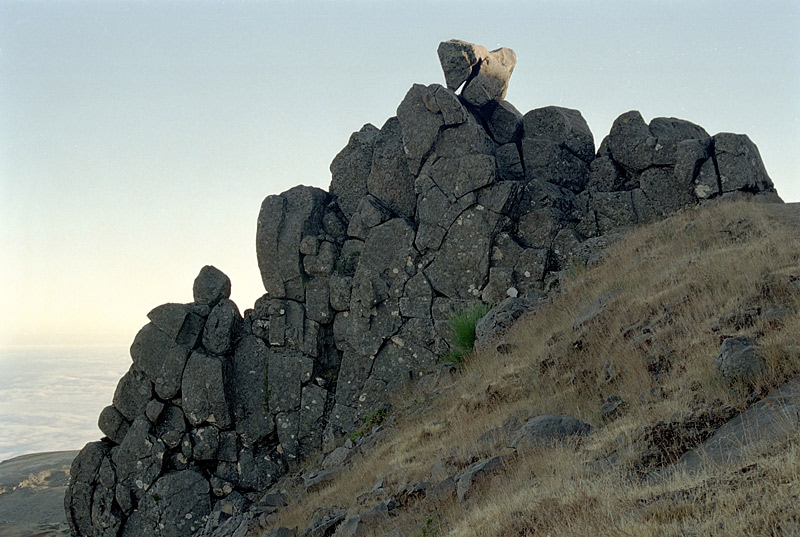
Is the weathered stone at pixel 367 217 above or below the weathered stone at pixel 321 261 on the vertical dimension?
above

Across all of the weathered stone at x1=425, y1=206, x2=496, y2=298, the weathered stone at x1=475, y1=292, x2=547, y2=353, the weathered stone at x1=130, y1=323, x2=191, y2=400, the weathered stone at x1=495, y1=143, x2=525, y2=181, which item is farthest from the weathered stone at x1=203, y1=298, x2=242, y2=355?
the weathered stone at x1=495, y1=143, x2=525, y2=181

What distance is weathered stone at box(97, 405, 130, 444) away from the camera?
65.6 ft

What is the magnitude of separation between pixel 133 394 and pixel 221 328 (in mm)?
3316

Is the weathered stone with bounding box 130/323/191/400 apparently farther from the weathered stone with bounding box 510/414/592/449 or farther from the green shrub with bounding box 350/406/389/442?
the weathered stone with bounding box 510/414/592/449

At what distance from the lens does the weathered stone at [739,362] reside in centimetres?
738

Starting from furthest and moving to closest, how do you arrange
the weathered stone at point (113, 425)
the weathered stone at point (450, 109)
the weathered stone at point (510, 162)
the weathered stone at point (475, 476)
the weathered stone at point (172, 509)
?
the weathered stone at point (510, 162)
the weathered stone at point (450, 109)
the weathered stone at point (113, 425)
the weathered stone at point (172, 509)
the weathered stone at point (475, 476)

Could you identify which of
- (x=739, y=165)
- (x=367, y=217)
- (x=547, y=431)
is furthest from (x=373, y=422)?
(x=739, y=165)

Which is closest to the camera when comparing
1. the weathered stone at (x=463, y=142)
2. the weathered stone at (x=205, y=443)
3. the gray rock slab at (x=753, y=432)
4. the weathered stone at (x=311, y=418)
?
the gray rock slab at (x=753, y=432)

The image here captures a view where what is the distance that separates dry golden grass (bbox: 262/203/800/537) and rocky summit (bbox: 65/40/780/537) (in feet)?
10.0

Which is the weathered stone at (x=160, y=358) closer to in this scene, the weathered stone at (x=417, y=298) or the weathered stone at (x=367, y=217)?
the weathered stone at (x=367, y=217)

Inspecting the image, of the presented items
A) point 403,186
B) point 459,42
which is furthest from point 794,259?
point 459,42

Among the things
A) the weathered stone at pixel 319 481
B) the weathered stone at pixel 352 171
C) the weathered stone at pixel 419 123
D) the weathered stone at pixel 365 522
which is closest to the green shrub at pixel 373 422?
the weathered stone at pixel 319 481

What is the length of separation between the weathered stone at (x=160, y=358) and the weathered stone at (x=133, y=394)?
9.0 inches

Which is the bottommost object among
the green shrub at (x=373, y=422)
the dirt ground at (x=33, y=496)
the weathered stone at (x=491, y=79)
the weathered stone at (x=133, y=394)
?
the dirt ground at (x=33, y=496)
